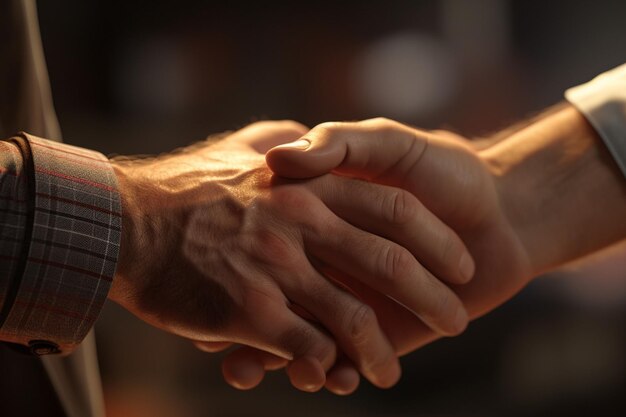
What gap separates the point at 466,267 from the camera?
3.15 ft

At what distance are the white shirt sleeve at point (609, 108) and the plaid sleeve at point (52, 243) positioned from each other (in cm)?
65

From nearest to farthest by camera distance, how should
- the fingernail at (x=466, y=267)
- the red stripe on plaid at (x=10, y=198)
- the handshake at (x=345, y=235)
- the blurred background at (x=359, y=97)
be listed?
1. the red stripe on plaid at (x=10, y=198)
2. the handshake at (x=345, y=235)
3. the fingernail at (x=466, y=267)
4. the blurred background at (x=359, y=97)

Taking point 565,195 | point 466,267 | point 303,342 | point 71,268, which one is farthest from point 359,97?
point 71,268

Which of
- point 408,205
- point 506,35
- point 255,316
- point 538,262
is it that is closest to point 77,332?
point 255,316

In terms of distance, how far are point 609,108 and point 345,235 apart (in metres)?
0.43

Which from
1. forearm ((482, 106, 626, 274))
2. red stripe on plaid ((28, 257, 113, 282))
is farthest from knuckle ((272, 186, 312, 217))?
forearm ((482, 106, 626, 274))

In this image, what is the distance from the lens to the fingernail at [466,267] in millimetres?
955

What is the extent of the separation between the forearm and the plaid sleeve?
1.79 feet

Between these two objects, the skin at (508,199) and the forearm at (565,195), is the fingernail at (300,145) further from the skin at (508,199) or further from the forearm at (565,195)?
the forearm at (565,195)

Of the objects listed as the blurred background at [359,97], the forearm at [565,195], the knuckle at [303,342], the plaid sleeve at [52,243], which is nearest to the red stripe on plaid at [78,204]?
the plaid sleeve at [52,243]

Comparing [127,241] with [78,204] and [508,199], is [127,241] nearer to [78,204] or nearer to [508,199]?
[78,204]

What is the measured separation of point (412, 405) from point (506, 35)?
1.55 m

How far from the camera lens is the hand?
84cm

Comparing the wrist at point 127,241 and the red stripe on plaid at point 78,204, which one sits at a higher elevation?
the red stripe on plaid at point 78,204
